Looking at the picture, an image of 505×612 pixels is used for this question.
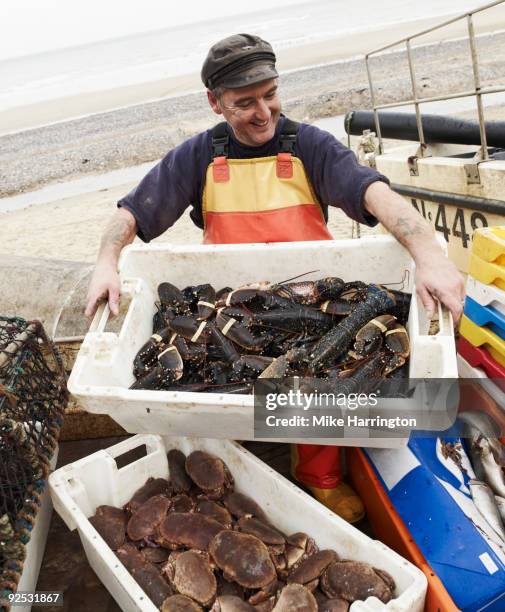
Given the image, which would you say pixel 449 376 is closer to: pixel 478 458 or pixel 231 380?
pixel 478 458

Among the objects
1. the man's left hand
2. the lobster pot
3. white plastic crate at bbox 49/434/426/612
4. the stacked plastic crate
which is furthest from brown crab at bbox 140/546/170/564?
the stacked plastic crate

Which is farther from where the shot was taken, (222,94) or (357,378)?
(222,94)

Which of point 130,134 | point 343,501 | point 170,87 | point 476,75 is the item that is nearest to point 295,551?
point 343,501

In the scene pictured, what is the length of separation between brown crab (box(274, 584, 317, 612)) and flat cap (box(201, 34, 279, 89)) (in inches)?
95.1

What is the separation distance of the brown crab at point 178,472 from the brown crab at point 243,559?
470mm

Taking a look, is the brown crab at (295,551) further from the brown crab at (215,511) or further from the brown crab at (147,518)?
the brown crab at (147,518)

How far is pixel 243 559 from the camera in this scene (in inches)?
84.5

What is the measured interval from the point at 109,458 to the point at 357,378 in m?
1.22

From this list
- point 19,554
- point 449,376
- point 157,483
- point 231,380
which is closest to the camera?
point 449,376

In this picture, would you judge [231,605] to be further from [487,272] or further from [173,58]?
[173,58]

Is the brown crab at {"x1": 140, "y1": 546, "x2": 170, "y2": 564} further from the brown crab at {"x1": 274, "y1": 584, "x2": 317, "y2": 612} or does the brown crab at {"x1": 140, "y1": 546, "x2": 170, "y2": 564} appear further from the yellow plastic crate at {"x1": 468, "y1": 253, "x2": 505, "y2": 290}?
the yellow plastic crate at {"x1": 468, "y1": 253, "x2": 505, "y2": 290}

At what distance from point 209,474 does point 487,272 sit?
5.30 ft

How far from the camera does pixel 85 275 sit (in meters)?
3.60

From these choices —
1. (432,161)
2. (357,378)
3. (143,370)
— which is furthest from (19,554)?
(432,161)
